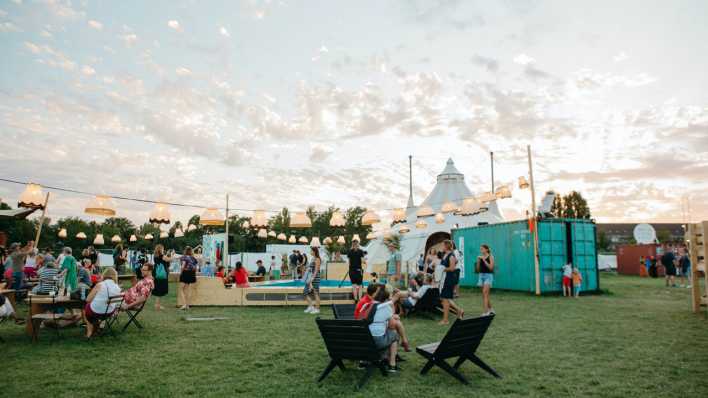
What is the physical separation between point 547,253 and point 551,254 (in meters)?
0.21

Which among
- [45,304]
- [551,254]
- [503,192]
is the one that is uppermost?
[503,192]

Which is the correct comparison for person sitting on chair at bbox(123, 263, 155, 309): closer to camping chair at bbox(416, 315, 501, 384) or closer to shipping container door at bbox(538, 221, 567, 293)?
camping chair at bbox(416, 315, 501, 384)

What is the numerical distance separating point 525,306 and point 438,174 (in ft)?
63.2

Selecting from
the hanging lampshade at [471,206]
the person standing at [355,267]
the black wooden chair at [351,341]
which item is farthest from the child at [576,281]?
the black wooden chair at [351,341]

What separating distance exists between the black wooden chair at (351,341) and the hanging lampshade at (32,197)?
9619 millimetres

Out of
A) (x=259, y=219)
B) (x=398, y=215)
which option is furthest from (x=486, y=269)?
(x=259, y=219)

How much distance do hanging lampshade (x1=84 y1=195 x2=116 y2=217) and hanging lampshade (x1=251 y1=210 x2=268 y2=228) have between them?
531 centimetres

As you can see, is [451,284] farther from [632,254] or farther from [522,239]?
[632,254]

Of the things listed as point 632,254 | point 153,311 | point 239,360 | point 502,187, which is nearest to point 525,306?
point 502,187

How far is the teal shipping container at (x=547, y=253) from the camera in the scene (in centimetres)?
1583

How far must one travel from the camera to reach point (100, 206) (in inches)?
458

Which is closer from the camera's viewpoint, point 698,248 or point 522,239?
point 698,248

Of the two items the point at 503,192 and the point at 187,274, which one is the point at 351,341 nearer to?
the point at 187,274

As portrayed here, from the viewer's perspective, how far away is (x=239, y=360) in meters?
5.97
